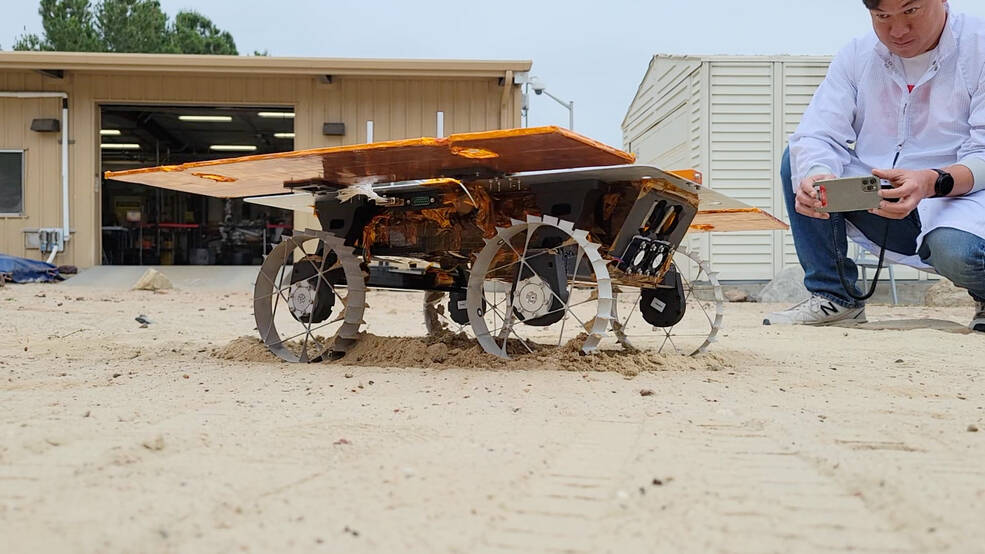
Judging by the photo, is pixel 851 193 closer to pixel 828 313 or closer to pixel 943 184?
pixel 943 184

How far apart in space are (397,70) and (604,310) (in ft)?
26.9

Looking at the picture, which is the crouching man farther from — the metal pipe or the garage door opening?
the garage door opening

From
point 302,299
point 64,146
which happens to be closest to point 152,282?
point 64,146

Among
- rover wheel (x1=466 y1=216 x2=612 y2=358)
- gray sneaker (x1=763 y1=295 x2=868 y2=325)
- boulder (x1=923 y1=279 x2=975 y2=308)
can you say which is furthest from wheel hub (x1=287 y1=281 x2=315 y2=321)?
boulder (x1=923 y1=279 x2=975 y2=308)

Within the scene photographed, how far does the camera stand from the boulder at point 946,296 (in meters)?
8.64

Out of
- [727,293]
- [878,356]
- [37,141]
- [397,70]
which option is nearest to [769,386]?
[878,356]

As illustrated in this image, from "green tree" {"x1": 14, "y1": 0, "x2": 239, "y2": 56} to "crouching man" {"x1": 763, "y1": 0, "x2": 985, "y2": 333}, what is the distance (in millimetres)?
27531

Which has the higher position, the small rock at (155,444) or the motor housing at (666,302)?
the motor housing at (666,302)

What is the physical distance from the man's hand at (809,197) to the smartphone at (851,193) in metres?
0.13

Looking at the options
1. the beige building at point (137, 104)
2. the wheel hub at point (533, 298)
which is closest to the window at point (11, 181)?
the beige building at point (137, 104)

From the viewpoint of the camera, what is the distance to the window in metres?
11.0

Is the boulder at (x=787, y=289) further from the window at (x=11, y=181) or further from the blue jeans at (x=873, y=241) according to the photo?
the window at (x=11, y=181)

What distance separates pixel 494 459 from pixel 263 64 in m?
9.86

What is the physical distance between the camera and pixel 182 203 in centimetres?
1992
